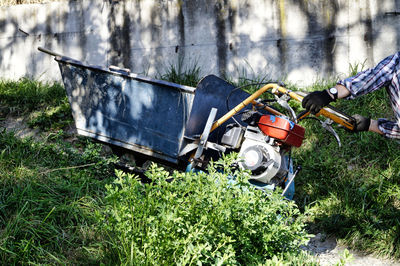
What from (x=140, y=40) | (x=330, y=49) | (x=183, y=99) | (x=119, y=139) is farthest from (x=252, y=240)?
(x=140, y=40)

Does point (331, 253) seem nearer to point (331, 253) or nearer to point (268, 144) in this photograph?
point (331, 253)

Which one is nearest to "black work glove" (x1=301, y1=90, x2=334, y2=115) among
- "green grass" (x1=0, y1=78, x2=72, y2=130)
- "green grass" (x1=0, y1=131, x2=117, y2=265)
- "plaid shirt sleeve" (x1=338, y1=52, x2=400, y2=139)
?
"plaid shirt sleeve" (x1=338, y1=52, x2=400, y2=139)

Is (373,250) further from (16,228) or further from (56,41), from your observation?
(56,41)

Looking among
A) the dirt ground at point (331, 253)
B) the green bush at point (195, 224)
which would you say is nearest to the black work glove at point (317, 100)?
the green bush at point (195, 224)

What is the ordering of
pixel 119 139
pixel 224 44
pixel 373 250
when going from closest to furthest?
pixel 373 250 < pixel 119 139 < pixel 224 44

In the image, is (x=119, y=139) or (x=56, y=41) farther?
(x=56, y=41)

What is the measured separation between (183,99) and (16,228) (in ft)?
6.95

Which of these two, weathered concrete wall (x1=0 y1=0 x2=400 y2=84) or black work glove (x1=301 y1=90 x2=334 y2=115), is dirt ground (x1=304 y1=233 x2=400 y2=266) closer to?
black work glove (x1=301 y1=90 x2=334 y2=115)

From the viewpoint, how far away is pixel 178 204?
267cm

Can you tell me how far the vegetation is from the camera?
2.63 metres

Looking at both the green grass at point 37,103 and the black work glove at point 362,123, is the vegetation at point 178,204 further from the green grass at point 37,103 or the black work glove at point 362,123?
the black work glove at point 362,123

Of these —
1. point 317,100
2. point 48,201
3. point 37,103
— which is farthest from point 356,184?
point 37,103

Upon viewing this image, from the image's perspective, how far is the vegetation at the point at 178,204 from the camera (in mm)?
2635

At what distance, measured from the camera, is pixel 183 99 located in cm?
466
